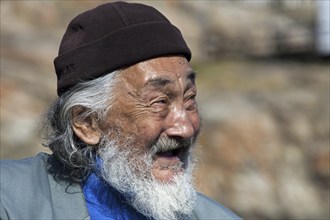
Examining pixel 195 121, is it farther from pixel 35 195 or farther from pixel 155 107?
pixel 35 195

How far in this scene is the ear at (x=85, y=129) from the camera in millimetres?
2589

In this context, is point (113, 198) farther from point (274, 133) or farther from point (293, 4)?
point (293, 4)

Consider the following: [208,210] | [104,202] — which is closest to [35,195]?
[104,202]

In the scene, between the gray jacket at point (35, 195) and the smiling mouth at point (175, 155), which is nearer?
the gray jacket at point (35, 195)

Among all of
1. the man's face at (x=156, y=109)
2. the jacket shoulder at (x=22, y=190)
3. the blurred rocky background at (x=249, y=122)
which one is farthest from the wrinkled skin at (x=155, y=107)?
the blurred rocky background at (x=249, y=122)

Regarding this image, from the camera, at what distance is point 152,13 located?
2.63 m

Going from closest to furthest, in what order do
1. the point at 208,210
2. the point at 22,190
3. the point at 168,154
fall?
the point at 22,190
the point at 168,154
the point at 208,210

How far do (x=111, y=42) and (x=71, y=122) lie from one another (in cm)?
28

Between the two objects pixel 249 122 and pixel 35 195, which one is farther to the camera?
pixel 249 122

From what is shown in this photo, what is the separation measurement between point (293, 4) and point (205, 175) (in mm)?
9756

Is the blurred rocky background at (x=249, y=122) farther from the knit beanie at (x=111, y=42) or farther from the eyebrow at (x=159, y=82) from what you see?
the eyebrow at (x=159, y=82)

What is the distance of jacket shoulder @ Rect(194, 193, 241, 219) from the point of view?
8.92 ft

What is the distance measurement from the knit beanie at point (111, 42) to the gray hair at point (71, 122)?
1.1 inches

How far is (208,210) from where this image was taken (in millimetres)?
2748
